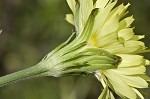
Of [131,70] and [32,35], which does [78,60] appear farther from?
[32,35]

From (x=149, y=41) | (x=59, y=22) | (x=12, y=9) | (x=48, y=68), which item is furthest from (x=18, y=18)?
(x=48, y=68)

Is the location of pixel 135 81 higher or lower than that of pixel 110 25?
lower

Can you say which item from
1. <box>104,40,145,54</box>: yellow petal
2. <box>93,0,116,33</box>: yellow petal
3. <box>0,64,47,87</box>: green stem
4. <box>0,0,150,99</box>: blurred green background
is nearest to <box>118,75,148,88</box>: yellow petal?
<box>104,40,145,54</box>: yellow petal

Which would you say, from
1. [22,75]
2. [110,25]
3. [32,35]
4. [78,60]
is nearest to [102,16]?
[110,25]

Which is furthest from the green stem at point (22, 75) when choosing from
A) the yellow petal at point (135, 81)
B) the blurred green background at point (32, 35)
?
the blurred green background at point (32, 35)

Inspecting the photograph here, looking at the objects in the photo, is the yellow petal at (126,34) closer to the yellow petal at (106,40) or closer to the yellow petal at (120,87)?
the yellow petal at (106,40)

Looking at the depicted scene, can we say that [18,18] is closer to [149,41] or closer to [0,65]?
[0,65]

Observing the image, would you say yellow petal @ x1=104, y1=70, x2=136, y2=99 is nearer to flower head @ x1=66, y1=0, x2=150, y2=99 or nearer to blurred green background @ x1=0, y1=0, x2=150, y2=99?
flower head @ x1=66, y1=0, x2=150, y2=99
